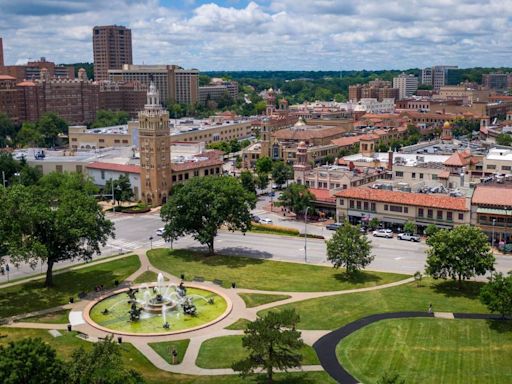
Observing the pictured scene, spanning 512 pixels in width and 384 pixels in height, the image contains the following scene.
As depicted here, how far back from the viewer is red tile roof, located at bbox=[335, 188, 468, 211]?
90.9 meters

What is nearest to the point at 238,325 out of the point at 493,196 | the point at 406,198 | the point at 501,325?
the point at 501,325

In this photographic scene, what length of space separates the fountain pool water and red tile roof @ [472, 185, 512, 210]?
4270 centimetres

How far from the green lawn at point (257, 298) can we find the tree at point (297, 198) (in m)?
38.9

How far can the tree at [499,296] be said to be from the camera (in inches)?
2192

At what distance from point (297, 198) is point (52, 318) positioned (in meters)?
52.5

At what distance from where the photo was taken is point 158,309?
63.4 metres

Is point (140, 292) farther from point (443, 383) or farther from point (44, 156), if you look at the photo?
point (44, 156)

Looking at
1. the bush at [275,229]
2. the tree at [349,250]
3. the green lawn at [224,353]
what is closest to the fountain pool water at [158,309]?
the green lawn at [224,353]

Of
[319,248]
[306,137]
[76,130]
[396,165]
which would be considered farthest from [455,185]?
[76,130]

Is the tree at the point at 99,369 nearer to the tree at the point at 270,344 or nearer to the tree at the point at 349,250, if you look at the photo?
the tree at the point at 270,344

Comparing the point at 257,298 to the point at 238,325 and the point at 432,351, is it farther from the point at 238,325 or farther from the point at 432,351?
the point at 432,351

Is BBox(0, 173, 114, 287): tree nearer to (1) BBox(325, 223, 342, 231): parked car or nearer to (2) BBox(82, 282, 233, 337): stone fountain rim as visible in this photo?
(2) BBox(82, 282, 233, 337): stone fountain rim

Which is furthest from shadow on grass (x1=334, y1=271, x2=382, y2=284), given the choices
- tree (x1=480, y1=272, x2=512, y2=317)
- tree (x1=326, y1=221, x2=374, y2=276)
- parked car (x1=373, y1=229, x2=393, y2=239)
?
parked car (x1=373, y1=229, x2=393, y2=239)

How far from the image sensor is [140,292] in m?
68.6
